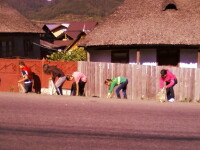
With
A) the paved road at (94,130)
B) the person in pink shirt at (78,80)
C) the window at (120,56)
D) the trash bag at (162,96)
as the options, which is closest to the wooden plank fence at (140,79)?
the person in pink shirt at (78,80)

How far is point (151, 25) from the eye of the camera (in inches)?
608

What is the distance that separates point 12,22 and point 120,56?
9.42 meters

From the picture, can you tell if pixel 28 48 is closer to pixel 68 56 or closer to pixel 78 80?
pixel 68 56

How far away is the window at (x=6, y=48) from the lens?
2087 cm

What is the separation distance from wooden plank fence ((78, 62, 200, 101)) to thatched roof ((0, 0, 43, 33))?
9.51m

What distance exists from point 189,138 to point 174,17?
1265 cm

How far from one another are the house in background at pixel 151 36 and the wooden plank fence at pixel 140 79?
2815 mm

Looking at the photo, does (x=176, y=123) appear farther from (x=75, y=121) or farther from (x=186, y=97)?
(x=186, y=97)

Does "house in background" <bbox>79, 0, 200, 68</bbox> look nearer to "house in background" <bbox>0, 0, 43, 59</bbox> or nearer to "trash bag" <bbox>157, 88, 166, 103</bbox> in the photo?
"trash bag" <bbox>157, 88, 166, 103</bbox>

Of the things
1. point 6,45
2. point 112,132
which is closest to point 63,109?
point 112,132

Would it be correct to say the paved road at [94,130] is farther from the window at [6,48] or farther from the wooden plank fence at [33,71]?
the window at [6,48]

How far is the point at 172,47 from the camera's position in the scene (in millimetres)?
14891

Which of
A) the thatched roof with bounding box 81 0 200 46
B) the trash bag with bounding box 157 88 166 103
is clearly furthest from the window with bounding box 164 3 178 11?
the trash bag with bounding box 157 88 166 103

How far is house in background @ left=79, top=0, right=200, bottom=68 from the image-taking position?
47.5ft
